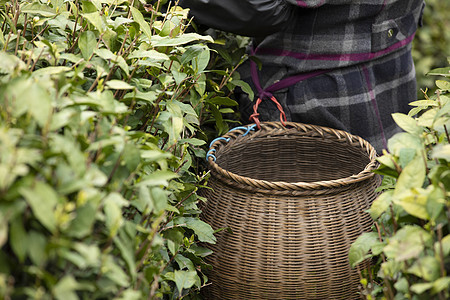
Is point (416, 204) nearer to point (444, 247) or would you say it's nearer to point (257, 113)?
point (444, 247)

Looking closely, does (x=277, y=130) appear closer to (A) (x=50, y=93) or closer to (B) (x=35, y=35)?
(B) (x=35, y=35)

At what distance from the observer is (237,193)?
149cm

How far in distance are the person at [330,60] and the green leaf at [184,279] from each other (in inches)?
28.8

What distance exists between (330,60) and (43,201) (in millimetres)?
1358

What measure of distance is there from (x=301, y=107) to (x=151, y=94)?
35.0 inches

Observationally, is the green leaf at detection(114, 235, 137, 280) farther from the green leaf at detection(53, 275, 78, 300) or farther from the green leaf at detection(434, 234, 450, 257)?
the green leaf at detection(434, 234, 450, 257)

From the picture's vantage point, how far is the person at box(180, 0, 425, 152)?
1718mm

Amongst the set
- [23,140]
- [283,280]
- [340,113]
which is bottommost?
[283,280]

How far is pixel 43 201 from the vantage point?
25.5 inches

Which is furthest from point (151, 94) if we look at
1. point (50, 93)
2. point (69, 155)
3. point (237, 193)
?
point (237, 193)

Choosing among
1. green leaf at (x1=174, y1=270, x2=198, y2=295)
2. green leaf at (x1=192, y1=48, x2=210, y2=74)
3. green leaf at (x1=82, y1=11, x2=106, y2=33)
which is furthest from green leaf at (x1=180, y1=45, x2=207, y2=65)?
green leaf at (x1=174, y1=270, x2=198, y2=295)

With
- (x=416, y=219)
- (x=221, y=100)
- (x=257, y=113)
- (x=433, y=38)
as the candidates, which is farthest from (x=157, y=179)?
(x=433, y=38)

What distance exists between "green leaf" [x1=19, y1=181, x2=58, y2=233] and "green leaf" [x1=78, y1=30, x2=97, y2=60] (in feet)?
1.60

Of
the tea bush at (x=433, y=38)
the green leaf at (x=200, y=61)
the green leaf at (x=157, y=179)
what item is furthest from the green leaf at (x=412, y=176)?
the tea bush at (x=433, y=38)
